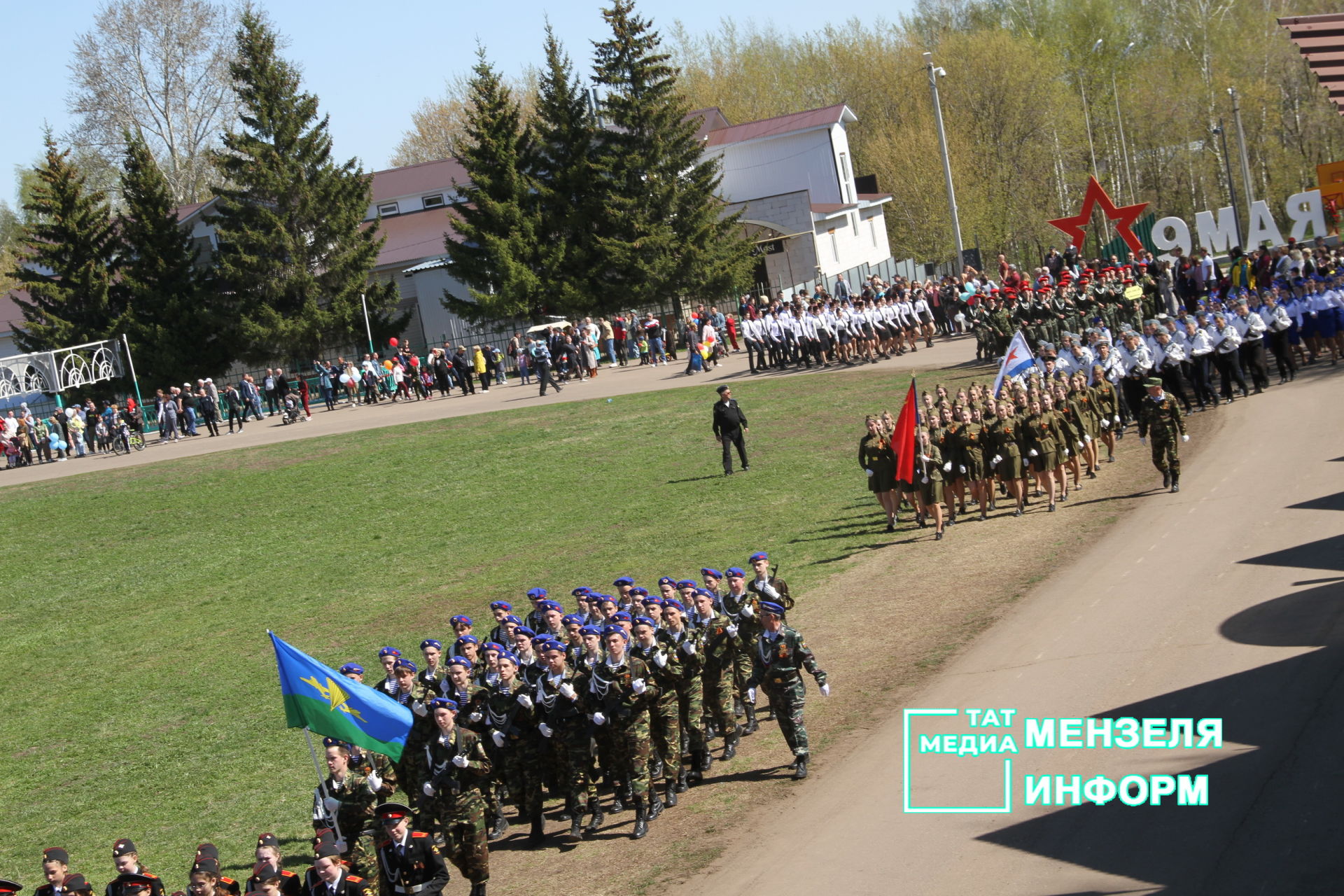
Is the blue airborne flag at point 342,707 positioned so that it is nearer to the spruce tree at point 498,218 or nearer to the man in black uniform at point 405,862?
the man in black uniform at point 405,862

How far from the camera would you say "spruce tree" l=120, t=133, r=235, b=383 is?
2004 inches

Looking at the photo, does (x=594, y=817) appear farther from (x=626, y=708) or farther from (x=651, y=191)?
(x=651, y=191)

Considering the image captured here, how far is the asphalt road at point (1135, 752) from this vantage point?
8938 mm

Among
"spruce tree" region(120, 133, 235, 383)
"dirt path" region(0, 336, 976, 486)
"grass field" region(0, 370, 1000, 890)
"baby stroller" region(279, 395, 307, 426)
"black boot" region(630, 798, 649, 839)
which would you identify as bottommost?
"black boot" region(630, 798, 649, 839)

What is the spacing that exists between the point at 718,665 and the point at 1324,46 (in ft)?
26.7

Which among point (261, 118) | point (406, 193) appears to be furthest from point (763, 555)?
point (406, 193)

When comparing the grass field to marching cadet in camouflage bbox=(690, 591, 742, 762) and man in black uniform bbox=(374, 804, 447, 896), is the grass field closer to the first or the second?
man in black uniform bbox=(374, 804, 447, 896)

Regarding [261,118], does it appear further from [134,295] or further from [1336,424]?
[1336,424]

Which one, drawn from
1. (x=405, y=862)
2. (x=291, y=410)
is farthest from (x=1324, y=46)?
(x=291, y=410)

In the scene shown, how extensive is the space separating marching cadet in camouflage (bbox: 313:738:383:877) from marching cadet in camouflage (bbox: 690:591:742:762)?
336 centimetres

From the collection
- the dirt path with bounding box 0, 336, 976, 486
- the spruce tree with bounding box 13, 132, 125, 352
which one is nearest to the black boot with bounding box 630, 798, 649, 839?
the dirt path with bounding box 0, 336, 976, 486

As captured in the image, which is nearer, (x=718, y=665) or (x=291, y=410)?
(x=718, y=665)

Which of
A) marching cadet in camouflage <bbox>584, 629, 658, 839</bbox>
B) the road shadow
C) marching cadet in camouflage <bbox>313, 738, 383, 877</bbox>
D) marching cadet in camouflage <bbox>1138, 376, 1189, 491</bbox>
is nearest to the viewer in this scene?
the road shadow

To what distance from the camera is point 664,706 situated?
38.8 ft
